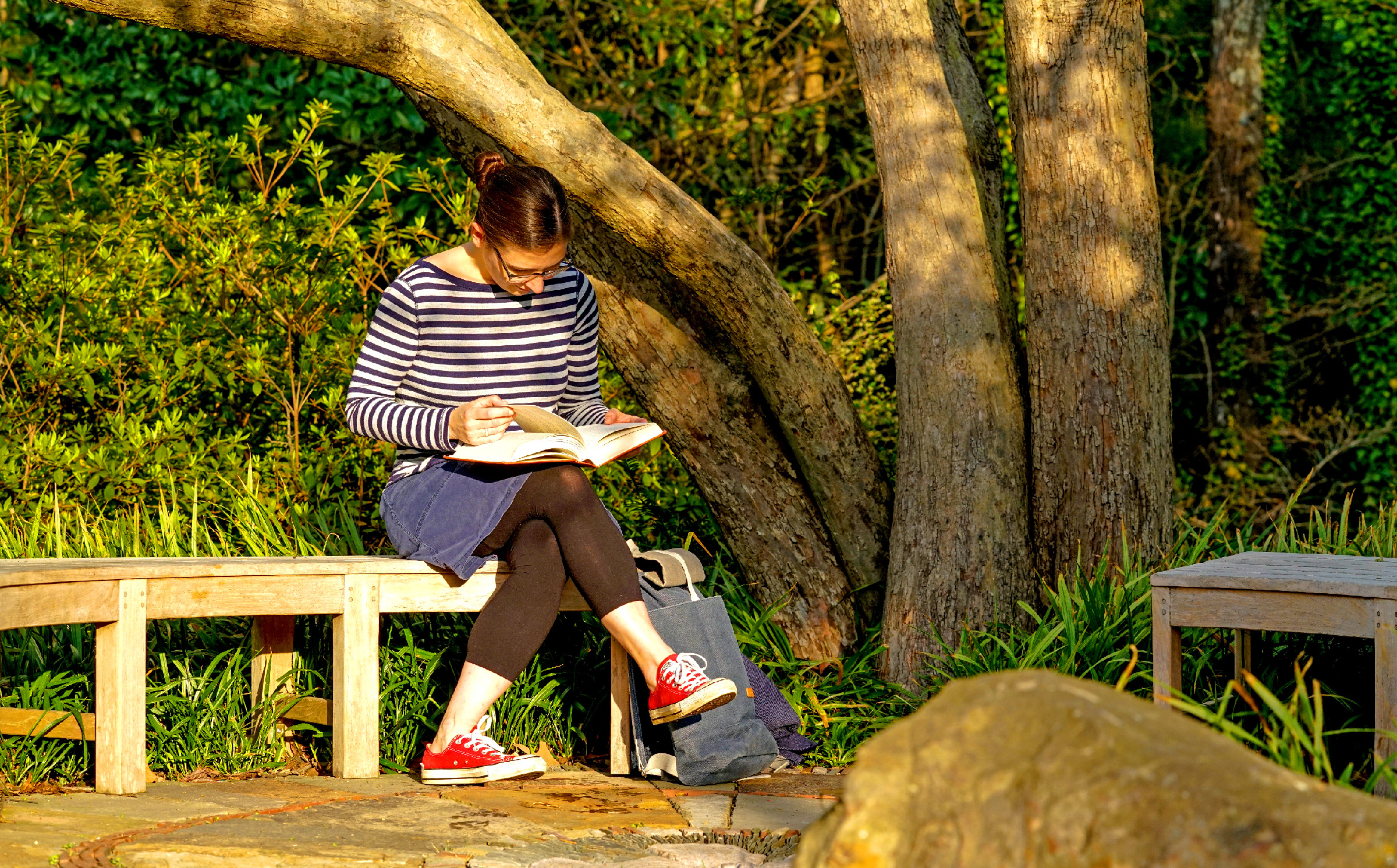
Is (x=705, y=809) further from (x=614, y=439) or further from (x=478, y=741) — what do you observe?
(x=614, y=439)

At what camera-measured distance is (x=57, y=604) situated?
129 inches

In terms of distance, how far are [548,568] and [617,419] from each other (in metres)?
0.49

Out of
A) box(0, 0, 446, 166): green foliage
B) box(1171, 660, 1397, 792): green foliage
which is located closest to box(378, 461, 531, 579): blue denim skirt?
box(1171, 660, 1397, 792): green foliage

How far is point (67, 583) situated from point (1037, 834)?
8.28 ft

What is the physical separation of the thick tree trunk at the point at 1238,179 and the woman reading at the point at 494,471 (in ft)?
25.3

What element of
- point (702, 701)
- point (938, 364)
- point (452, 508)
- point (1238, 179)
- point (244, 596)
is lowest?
point (702, 701)

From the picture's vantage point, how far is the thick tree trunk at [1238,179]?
33.0 feet

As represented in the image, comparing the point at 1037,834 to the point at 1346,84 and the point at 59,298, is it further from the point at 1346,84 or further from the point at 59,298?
the point at 1346,84

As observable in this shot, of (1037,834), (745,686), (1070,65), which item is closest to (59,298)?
(745,686)

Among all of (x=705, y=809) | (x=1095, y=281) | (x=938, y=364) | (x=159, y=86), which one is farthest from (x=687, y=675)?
(x=159, y=86)

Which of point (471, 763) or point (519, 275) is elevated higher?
point (519, 275)

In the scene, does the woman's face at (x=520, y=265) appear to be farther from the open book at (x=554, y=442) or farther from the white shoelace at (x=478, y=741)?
the white shoelace at (x=478, y=741)

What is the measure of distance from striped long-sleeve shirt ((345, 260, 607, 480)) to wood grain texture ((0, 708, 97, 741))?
1.00m

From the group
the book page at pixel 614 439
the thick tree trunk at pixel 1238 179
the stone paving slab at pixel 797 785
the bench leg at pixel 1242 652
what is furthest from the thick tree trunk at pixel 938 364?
the thick tree trunk at pixel 1238 179
